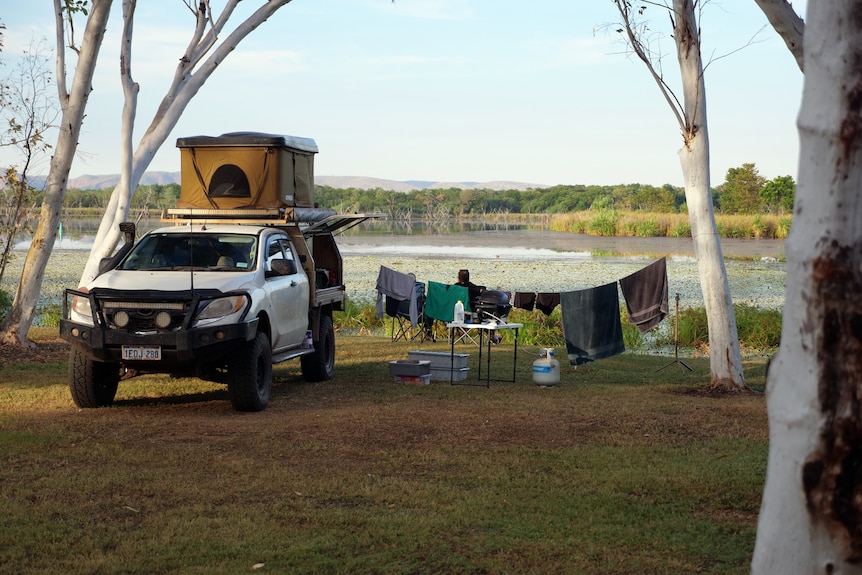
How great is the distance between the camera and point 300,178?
13.3 metres

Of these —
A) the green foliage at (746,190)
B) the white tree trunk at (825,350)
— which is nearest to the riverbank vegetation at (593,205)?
the green foliage at (746,190)

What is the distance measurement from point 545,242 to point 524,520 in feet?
178

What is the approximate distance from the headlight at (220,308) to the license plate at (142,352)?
0.45m

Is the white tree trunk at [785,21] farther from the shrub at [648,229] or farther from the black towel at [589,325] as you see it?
the shrub at [648,229]

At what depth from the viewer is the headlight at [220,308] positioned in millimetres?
10031

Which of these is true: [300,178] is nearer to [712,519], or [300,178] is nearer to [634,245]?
[712,519]

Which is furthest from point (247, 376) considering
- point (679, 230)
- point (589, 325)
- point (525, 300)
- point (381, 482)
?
point (679, 230)

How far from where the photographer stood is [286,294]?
37.7ft

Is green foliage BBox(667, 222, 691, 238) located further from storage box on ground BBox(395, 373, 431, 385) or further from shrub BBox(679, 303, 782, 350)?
storage box on ground BBox(395, 373, 431, 385)

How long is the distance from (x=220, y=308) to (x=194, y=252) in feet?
3.87

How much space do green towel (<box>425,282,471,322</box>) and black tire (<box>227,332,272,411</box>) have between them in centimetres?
583

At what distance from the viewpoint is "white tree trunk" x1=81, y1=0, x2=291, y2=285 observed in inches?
638

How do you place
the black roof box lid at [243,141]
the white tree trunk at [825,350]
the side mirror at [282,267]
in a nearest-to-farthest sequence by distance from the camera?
1. the white tree trunk at [825,350]
2. the side mirror at [282,267]
3. the black roof box lid at [243,141]

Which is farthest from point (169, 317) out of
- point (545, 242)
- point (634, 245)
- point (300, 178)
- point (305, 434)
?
point (545, 242)
